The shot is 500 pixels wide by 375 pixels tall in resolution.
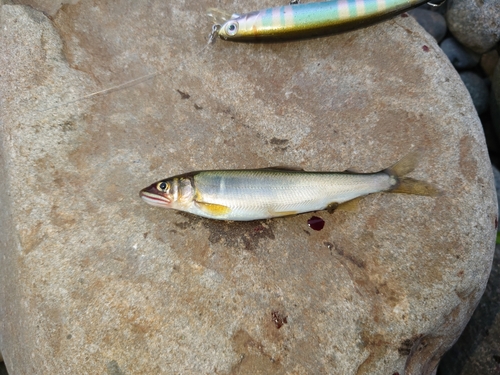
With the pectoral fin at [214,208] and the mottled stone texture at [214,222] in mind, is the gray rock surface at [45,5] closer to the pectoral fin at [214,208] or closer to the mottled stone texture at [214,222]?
the mottled stone texture at [214,222]

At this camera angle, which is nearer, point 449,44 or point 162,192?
point 162,192

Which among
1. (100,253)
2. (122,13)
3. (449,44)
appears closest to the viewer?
(100,253)

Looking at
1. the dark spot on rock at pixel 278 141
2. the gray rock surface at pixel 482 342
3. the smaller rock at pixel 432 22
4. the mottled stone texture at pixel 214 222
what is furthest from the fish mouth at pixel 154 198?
the smaller rock at pixel 432 22

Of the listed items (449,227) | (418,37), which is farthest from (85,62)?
(449,227)

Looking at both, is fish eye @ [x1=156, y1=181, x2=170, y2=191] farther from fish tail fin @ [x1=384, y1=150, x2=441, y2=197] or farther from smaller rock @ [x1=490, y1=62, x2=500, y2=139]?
smaller rock @ [x1=490, y1=62, x2=500, y2=139]

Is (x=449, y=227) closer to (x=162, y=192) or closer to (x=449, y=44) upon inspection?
(x=162, y=192)
